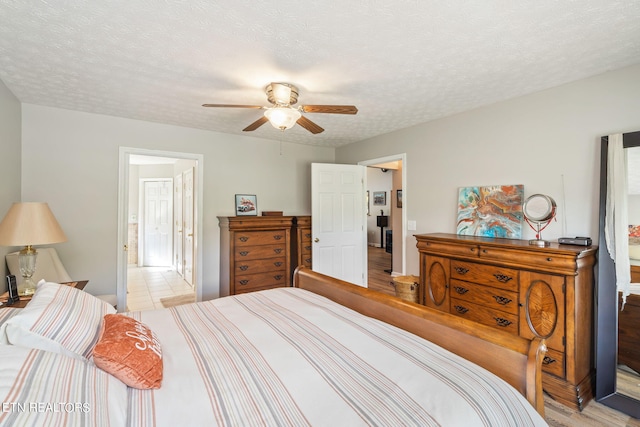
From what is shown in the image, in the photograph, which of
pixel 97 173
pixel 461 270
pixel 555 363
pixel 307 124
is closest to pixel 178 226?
pixel 97 173

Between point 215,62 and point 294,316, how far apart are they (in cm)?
180

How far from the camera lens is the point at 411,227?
3.82 m

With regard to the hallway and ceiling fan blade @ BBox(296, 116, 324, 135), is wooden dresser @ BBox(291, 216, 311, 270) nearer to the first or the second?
the hallway

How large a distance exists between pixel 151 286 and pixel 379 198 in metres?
6.86

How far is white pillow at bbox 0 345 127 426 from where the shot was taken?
70 centimetres

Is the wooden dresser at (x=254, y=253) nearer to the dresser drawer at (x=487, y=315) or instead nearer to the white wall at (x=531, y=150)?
the white wall at (x=531, y=150)

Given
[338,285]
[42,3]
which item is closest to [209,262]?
[338,285]

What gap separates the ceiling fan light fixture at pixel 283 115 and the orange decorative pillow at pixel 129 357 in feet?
5.58

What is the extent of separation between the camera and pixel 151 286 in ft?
16.8

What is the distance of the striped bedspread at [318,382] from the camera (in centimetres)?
91

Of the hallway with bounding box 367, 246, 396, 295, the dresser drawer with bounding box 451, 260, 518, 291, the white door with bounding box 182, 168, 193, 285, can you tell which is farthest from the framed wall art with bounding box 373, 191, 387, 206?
the dresser drawer with bounding box 451, 260, 518, 291

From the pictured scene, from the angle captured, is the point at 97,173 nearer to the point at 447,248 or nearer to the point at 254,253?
the point at 254,253

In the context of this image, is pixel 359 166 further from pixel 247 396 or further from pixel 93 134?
pixel 247 396

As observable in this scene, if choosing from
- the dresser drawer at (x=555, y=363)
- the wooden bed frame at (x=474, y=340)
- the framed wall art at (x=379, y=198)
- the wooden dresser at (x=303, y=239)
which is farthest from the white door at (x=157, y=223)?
the dresser drawer at (x=555, y=363)
